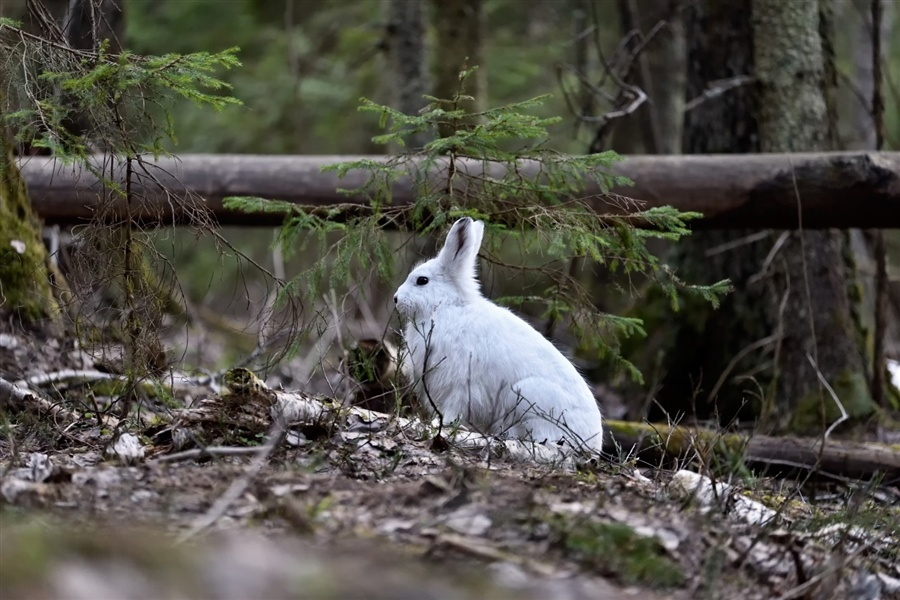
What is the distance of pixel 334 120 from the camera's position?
1867 cm

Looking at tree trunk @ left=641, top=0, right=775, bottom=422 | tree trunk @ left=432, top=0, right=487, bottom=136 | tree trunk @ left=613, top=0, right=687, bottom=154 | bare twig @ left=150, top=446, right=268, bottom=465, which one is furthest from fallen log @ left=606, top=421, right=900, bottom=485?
tree trunk @ left=613, top=0, right=687, bottom=154

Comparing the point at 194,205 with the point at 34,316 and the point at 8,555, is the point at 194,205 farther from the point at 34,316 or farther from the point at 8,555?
the point at 8,555

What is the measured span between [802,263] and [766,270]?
439mm

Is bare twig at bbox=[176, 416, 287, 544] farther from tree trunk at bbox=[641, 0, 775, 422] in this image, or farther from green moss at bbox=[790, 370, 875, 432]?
tree trunk at bbox=[641, 0, 775, 422]

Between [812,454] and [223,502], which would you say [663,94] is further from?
[223,502]

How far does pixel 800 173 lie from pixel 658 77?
907 centimetres

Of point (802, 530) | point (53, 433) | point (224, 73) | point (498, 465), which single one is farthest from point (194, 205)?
point (224, 73)

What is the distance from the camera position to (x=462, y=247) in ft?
22.5

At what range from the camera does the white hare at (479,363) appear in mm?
6363

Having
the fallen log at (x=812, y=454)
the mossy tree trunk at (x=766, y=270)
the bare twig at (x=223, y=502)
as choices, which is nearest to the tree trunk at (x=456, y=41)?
the mossy tree trunk at (x=766, y=270)

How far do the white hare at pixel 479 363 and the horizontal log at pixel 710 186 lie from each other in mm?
1501

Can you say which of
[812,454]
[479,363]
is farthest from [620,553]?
[812,454]

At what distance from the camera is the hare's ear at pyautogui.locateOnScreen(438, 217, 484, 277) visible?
6668 mm

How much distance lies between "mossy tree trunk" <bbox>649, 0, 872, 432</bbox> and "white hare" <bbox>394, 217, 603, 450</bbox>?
8.77 feet
